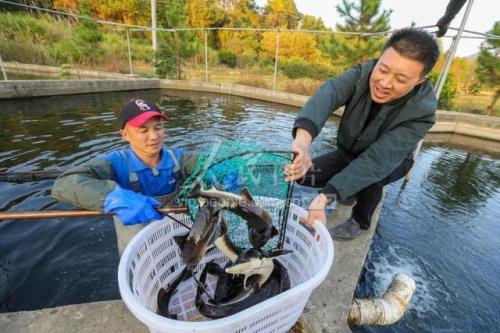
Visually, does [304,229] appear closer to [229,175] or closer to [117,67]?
[229,175]

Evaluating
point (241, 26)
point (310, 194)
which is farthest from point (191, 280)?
point (241, 26)

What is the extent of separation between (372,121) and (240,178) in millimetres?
1406

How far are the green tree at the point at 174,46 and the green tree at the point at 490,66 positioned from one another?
14.8 meters

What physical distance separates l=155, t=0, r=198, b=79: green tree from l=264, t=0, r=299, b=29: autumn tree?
2747cm

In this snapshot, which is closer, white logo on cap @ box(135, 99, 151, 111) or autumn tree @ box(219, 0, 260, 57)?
white logo on cap @ box(135, 99, 151, 111)

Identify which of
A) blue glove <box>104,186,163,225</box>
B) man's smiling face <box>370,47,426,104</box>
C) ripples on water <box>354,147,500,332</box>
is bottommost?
ripples on water <box>354,147,500,332</box>

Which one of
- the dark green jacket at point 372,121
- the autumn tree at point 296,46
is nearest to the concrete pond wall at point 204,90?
the dark green jacket at point 372,121

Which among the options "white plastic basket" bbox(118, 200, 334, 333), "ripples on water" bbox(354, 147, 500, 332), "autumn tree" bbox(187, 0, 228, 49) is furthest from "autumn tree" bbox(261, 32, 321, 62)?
"white plastic basket" bbox(118, 200, 334, 333)

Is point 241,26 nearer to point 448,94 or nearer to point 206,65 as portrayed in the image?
point 206,65

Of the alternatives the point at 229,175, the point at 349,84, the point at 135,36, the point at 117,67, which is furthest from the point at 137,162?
the point at 135,36

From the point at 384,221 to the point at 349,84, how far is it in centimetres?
277

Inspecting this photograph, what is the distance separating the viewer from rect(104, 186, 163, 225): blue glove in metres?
1.62

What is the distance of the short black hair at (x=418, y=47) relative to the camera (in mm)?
1943

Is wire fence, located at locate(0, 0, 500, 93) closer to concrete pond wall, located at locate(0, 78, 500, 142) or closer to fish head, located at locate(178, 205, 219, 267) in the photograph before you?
concrete pond wall, located at locate(0, 78, 500, 142)
